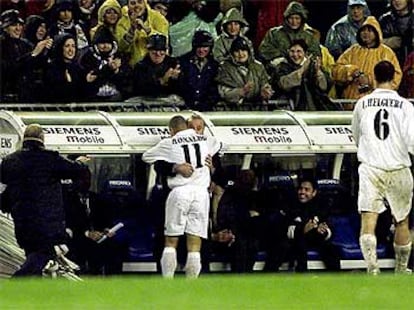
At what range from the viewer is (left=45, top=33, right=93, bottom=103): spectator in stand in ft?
65.5

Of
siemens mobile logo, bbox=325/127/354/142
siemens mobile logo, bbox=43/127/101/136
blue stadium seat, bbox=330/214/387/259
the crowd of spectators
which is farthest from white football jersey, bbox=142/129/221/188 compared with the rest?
blue stadium seat, bbox=330/214/387/259

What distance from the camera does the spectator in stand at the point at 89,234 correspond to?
19594 millimetres

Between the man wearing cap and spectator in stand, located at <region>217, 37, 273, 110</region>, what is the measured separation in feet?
11.4

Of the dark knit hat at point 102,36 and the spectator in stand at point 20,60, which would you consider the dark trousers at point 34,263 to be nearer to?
the spectator in stand at point 20,60

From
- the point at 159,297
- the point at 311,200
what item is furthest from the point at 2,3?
the point at 159,297

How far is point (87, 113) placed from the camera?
20.1 meters

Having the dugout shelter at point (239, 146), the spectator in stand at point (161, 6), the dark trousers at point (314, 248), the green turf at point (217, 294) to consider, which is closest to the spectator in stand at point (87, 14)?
the spectator in stand at point (161, 6)

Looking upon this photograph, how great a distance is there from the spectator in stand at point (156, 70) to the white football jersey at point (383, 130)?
3.53 meters

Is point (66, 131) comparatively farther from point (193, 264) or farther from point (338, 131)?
point (338, 131)

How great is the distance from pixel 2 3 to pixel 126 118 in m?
1.92

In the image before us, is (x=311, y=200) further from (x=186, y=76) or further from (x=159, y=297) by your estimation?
(x=159, y=297)

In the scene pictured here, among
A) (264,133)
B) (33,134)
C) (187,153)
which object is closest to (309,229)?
(264,133)

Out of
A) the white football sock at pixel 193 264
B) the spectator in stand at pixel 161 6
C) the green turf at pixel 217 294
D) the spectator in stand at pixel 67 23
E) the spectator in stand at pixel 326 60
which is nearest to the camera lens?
the green turf at pixel 217 294

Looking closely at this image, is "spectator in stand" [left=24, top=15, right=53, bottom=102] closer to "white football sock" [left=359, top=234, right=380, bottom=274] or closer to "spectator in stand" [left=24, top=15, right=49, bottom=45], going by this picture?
"spectator in stand" [left=24, top=15, right=49, bottom=45]
